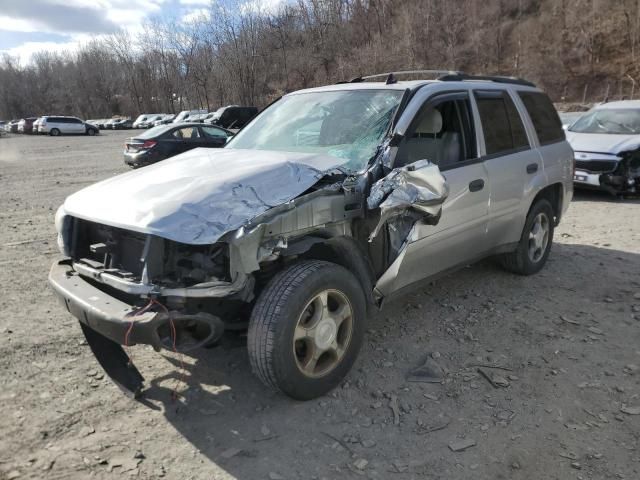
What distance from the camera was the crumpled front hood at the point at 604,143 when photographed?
8.88m

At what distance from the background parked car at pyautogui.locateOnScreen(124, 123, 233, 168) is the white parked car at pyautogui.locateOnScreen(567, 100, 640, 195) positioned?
9.07m

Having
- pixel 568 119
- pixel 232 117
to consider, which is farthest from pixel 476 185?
pixel 232 117

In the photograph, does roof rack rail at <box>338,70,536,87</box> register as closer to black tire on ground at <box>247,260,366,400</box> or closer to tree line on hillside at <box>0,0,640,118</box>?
black tire on ground at <box>247,260,366,400</box>

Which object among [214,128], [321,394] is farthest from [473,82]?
[214,128]

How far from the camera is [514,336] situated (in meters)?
3.97

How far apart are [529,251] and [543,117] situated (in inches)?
54.7

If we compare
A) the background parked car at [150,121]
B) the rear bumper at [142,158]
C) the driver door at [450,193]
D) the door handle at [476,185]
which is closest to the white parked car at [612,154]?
the driver door at [450,193]

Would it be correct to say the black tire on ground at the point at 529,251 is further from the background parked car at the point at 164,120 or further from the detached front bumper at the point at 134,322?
the background parked car at the point at 164,120

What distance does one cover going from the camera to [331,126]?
3928 mm

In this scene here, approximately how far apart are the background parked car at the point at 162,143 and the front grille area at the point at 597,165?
9.07m

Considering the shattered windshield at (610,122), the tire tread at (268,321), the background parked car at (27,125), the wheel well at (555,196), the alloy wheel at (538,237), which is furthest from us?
the background parked car at (27,125)

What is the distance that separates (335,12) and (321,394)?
52629mm

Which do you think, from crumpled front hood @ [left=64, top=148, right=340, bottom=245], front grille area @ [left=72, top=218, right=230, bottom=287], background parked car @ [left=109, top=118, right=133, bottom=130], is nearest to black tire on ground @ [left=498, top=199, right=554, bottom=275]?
crumpled front hood @ [left=64, top=148, right=340, bottom=245]

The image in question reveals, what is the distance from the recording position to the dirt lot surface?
2.60m
